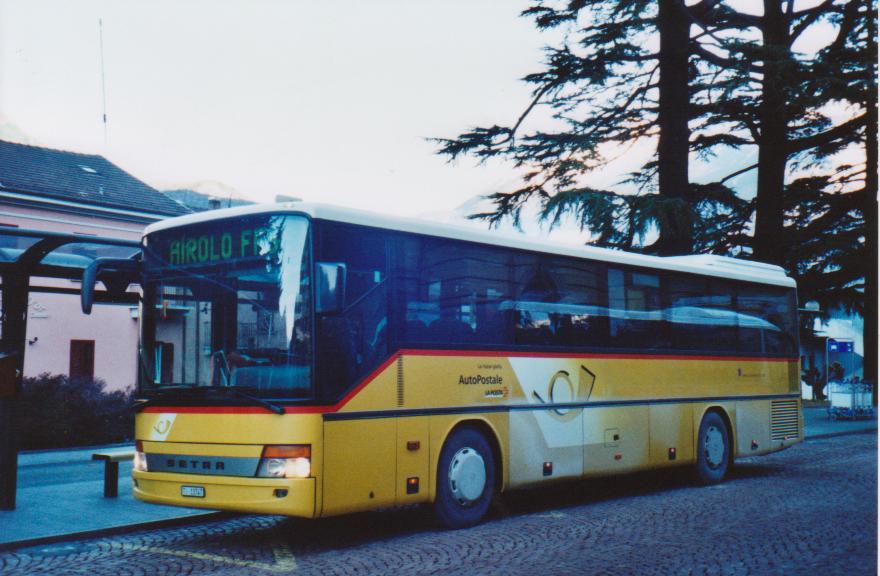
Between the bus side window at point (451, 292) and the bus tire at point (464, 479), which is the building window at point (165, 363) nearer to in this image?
the bus side window at point (451, 292)

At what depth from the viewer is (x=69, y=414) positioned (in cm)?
2139

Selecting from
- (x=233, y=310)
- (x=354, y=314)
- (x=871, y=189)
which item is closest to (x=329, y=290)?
(x=354, y=314)

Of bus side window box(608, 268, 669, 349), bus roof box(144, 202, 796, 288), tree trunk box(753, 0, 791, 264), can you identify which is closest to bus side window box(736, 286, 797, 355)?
bus roof box(144, 202, 796, 288)

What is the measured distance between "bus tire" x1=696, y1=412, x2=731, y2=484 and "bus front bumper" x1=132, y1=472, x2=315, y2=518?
293 inches

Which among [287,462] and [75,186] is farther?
[75,186]

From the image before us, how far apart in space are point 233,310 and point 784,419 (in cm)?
1053

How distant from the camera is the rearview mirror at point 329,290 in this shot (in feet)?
28.8

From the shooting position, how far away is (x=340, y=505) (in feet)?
29.3

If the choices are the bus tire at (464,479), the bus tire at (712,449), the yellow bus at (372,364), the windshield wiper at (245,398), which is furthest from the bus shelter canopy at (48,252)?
the bus tire at (712,449)

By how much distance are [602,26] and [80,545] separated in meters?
16.5

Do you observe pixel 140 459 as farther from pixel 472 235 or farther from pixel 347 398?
pixel 472 235

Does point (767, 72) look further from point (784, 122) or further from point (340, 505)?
point (340, 505)

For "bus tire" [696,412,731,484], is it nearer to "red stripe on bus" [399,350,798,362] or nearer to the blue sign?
"red stripe on bus" [399,350,798,362]

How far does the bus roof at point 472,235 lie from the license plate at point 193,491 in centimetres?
245
